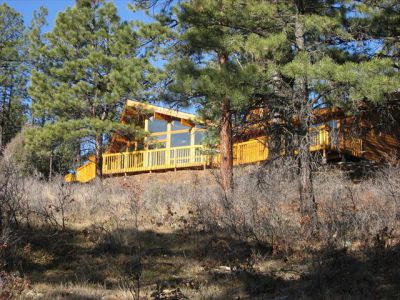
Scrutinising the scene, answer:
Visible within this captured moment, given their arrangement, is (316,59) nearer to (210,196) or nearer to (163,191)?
(210,196)

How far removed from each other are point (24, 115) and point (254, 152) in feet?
72.5

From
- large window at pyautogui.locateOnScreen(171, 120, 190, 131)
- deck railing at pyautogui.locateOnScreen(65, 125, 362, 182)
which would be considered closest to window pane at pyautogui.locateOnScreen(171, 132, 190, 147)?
large window at pyautogui.locateOnScreen(171, 120, 190, 131)

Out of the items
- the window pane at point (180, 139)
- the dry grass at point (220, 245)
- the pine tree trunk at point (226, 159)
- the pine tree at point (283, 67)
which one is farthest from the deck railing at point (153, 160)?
the pine tree at point (283, 67)

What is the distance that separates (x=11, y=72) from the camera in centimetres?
3328

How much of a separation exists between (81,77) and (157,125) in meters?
6.85

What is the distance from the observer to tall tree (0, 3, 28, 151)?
32.2 meters

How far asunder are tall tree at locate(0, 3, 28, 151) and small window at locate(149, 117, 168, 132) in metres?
8.24

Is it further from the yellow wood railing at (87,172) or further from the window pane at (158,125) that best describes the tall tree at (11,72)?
the window pane at (158,125)

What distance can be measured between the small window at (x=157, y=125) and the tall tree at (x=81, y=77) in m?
3.87

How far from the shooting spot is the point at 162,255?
836 cm

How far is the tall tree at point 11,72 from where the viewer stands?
32.2 m

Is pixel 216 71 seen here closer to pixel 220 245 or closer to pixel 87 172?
pixel 220 245

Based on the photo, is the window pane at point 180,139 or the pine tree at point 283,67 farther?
the window pane at point 180,139

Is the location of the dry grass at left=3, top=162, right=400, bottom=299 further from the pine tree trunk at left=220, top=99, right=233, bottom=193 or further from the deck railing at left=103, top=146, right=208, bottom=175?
the deck railing at left=103, top=146, right=208, bottom=175
